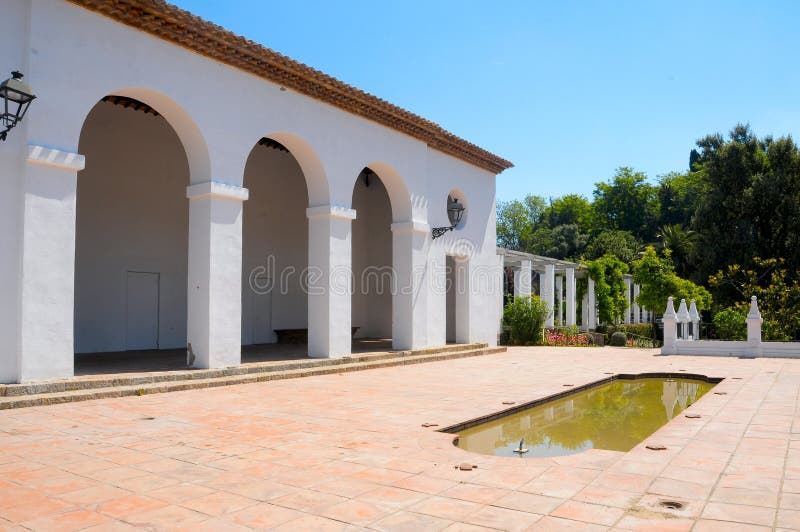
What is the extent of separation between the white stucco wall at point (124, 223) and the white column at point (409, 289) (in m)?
5.06

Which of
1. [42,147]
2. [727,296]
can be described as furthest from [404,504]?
[727,296]

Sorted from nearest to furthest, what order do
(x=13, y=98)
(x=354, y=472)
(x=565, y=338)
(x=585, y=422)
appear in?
1. (x=354, y=472)
2. (x=13, y=98)
3. (x=585, y=422)
4. (x=565, y=338)

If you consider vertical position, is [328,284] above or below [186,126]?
below

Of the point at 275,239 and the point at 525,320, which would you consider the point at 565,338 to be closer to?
the point at 525,320

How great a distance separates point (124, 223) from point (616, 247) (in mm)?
39914

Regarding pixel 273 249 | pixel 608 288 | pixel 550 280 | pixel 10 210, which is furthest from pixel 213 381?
pixel 608 288

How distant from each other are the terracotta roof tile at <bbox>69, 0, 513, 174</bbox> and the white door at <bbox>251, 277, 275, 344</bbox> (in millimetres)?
5715

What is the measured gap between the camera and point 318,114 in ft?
41.5

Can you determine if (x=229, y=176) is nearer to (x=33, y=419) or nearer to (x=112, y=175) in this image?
(x=112, y=175)

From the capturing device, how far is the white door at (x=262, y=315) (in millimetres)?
16516

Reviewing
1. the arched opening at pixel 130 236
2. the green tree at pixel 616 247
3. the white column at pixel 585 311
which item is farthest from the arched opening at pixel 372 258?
the green tree at pixel 616 247

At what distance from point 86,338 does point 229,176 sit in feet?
16.4

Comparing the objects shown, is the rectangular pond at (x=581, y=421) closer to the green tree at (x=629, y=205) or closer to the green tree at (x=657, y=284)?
the green tree at (x=657, y=284)

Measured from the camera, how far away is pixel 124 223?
13555mm
